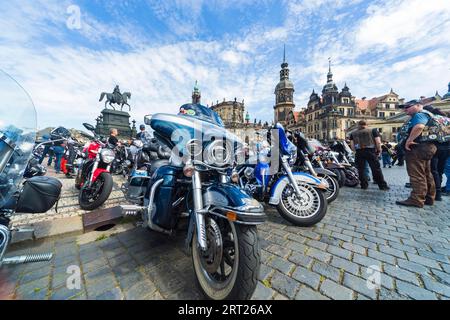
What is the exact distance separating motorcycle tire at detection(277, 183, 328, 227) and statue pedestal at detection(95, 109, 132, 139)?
1745cm

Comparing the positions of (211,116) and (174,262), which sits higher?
(211,116)

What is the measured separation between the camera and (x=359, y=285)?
148 cm

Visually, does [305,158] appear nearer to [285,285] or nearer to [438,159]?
[285,285]

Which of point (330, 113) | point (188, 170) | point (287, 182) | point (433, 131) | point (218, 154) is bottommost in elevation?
point (287, 182)

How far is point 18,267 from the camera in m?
1.75

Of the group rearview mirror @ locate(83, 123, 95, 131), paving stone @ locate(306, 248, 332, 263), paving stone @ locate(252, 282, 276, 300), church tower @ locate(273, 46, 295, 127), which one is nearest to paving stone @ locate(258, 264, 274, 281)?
paving stone @ locate(252, 282, 276, 300)

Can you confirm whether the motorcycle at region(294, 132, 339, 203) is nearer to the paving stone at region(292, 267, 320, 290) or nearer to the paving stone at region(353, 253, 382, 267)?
the paving stone at region(353, 253, 382, 267)

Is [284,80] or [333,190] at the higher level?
[284,80]

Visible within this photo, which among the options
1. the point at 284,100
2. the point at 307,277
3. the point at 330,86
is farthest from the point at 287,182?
the point at 330,86

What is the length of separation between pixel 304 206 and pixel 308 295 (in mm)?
1540
